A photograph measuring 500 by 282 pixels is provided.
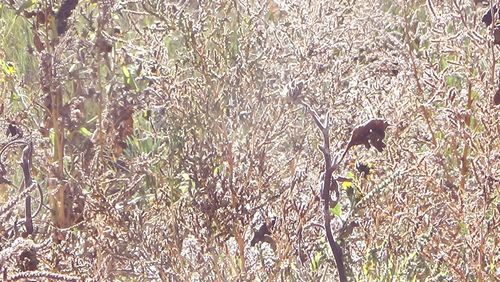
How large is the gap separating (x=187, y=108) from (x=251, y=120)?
21 centimetres

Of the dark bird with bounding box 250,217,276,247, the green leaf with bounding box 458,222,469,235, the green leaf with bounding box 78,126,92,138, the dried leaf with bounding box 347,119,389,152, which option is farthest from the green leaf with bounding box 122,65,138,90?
the dried leaf with bounding box 347,119,389,152

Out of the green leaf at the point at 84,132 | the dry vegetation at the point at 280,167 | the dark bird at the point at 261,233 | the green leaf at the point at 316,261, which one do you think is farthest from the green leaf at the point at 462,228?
the green leaf at the point at 84,132

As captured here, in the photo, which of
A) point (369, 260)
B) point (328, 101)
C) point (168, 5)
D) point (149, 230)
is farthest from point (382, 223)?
point (168, 5)

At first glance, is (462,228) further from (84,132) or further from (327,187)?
(84,132)

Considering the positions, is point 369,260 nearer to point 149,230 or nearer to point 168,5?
point 149,230

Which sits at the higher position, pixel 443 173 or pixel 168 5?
pixel 168 5

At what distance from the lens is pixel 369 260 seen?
208cm

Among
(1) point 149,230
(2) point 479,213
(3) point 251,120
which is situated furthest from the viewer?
(3) point 251,120

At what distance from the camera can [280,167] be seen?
7.85 ft

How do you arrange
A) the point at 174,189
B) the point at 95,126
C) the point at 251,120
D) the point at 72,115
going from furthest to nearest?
the point at 95,126 < the point at 72,115 < the point at 174,189 < the point at 251,120

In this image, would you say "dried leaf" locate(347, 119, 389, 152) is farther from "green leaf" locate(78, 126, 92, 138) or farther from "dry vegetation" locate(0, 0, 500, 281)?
"green leaf" locate(78, 126, 92, 138)

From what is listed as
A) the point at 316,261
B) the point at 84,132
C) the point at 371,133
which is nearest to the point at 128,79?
the point at 84,132

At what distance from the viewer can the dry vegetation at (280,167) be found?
205cm

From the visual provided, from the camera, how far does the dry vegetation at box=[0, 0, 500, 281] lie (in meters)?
2.05
